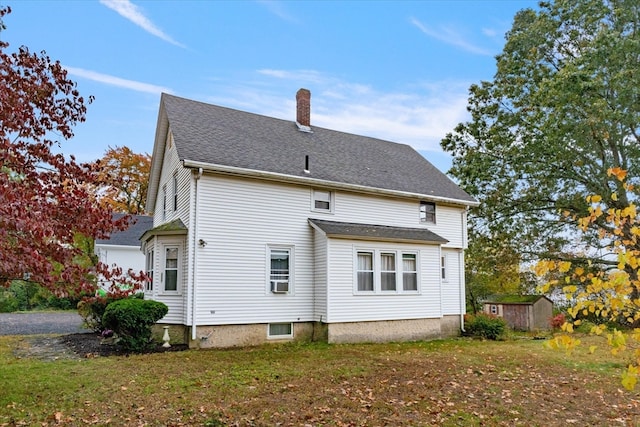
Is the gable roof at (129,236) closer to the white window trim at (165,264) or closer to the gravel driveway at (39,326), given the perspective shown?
the gravel driveway at (39,326)

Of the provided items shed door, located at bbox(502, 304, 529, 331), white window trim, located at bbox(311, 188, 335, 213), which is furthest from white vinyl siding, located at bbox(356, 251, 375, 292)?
shed door, located at bbox(502, 304, 529, 331)

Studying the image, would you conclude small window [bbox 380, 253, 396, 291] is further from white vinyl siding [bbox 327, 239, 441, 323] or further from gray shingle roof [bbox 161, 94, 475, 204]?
→ gray shingle roof [bbox 161, 94, 475, 204]

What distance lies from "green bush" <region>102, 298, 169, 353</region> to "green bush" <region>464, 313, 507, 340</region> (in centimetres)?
1108

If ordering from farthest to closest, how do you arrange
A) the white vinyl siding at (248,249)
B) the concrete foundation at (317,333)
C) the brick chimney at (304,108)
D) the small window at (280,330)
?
the brick chimney at (304,108) < the small window at (280,330) < the white vinyl siding at (248,249) < the concrete foundation at (317,333)

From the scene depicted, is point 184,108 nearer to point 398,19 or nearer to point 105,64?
point 105,64

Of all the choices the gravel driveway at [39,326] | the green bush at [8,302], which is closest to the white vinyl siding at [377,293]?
the gravel driveway at [39,326]

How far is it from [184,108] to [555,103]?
1396 cm

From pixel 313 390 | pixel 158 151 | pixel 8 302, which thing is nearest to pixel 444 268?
pixel 313 390

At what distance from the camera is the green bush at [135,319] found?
11375mm

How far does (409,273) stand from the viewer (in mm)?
15203

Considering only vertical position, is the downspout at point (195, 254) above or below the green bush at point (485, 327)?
above

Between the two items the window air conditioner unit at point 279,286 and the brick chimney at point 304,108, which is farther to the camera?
the brick chimney at point 304,108

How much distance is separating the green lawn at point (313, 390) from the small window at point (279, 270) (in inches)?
96.4

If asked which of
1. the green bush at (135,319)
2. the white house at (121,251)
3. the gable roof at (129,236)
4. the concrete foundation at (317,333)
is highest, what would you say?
the gable roof at (129,236)
